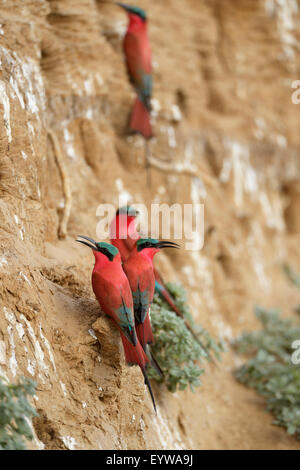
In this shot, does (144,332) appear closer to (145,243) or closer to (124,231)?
(145,243)

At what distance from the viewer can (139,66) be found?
576 centimetres

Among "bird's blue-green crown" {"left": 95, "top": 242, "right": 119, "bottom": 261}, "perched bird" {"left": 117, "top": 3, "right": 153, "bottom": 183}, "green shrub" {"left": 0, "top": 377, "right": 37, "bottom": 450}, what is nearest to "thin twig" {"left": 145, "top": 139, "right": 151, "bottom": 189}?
"perched bird" {"left": 117, "top": 3, "right": 153, "bottom": 183}

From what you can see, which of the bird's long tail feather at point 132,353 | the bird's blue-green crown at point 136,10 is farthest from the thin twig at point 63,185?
the bird's blue-green crown at point 136,10

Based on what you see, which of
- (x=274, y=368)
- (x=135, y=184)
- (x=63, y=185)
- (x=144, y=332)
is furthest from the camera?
(x=135, y=184)

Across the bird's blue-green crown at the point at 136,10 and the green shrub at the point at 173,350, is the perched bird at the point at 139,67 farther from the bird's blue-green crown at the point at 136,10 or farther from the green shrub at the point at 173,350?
the green shrub at the point at 173,350

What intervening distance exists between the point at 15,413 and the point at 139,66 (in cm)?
402

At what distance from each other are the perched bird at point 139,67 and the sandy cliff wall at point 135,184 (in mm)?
184

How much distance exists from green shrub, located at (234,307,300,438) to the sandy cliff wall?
5.4 inches

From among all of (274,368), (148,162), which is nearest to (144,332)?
(274,368)

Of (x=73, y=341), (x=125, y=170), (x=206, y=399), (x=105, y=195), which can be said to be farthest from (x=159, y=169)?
(x=73, y=341)

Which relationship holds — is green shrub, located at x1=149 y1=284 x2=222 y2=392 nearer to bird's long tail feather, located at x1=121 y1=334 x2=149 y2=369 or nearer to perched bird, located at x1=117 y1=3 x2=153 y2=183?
bird's long tail feather, located at x1=121 y1=334 x2=149 y2=369

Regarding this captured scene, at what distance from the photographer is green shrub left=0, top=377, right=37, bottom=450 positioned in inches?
98.6

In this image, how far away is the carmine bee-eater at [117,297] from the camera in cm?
321
